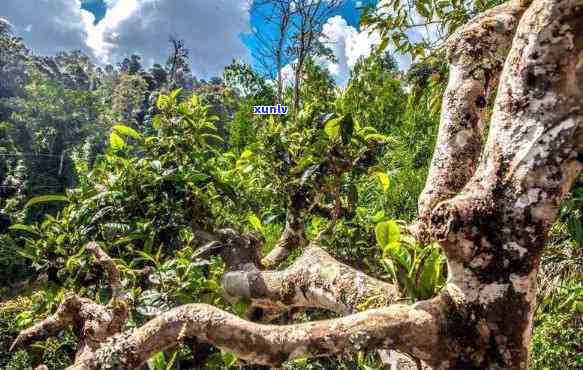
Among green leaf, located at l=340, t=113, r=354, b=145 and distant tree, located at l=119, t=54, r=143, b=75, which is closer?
green leaf, located at l=340, t=113, r=354, b=145

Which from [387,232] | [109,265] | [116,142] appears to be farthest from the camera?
[116,142]

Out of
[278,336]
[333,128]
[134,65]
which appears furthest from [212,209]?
[134,65]

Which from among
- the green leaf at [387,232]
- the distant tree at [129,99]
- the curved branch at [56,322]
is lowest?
A: the curved branch at [56,322]

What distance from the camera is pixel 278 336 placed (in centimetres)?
94

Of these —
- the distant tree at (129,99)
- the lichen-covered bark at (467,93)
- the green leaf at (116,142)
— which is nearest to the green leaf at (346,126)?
the lichen-covered bark at (467,93)

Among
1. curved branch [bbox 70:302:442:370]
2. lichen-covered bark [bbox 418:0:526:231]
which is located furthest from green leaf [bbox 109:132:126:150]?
lichen-covered bark [bbox 418:0:526:231]

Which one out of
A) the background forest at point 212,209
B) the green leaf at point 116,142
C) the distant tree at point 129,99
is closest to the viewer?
the background forest at point 212,209

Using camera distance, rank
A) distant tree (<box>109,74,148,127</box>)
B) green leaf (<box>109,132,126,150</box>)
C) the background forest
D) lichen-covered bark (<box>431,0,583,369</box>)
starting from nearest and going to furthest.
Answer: lichen-covered bark (<box>431,0,583,369</box>), the background forest, green leaf (<box>109,132,126,150</box>), distant tree (<box>109,74,148,127</box>)

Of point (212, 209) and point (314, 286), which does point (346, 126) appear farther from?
point (212, 209)

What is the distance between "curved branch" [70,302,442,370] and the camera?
36.0 inches

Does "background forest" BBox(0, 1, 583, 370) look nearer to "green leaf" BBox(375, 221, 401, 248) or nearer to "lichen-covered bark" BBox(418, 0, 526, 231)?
"green leaf" BBox(375, 221, 401, 248)

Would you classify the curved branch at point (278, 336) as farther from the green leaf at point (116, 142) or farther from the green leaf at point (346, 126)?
the green leaf at point (116, 142)

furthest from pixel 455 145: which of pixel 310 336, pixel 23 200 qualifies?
pixel 23 200

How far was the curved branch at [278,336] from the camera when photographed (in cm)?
91
